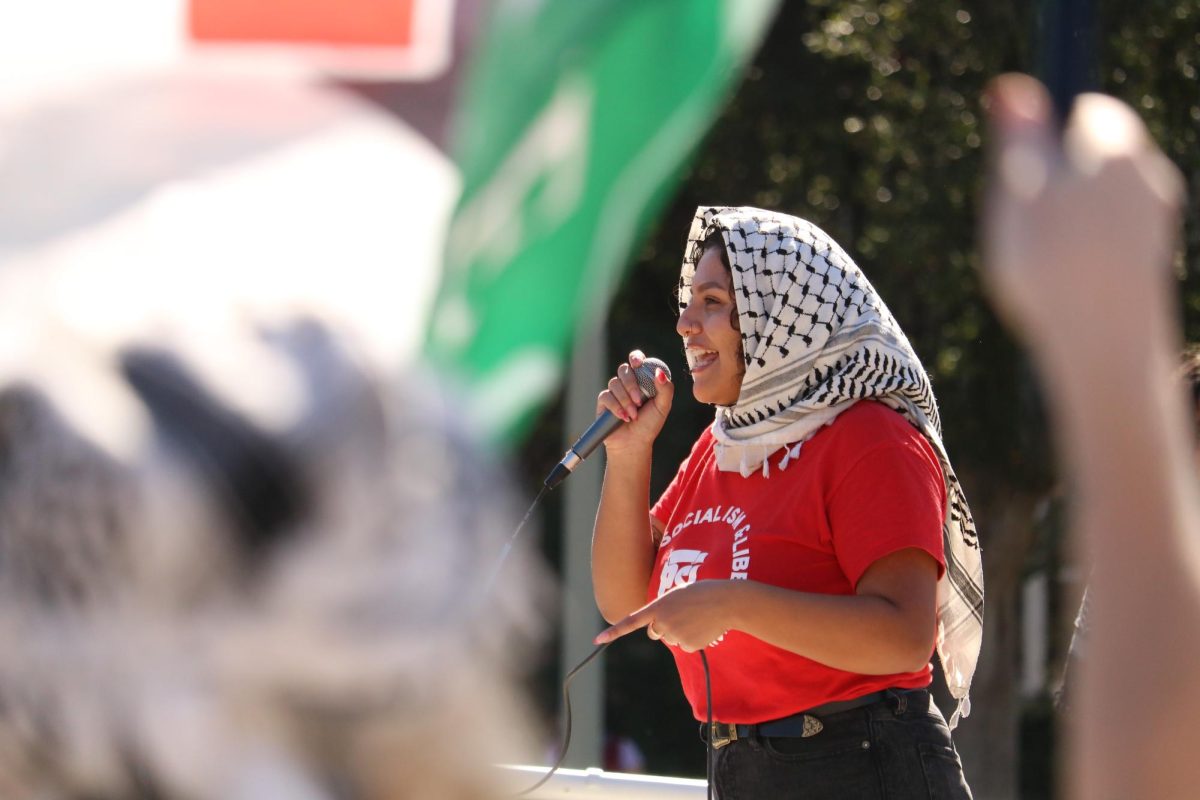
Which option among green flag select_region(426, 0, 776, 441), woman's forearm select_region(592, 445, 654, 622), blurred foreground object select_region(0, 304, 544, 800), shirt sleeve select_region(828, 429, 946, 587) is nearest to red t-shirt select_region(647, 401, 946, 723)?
shirt sleeve select_region(828, 429, 946, 587)

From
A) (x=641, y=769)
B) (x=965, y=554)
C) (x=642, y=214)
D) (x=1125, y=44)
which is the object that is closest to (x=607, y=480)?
(x=965, y=554)

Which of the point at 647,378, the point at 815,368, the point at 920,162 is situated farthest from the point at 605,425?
the point at 920,162

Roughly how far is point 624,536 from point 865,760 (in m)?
0.55

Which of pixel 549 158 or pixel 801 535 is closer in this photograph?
pixel 549 158

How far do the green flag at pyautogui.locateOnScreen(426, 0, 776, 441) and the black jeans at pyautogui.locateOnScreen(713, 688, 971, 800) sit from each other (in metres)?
1.22

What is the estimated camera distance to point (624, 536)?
2.48m

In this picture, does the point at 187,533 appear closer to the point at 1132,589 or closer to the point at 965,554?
the point at 1132,589

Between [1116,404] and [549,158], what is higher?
[549,158]

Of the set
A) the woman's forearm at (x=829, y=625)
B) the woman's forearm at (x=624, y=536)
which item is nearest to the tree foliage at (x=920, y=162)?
the woman's forearm at (x=624, y=536)

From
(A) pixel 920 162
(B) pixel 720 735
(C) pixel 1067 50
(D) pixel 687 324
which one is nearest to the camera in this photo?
(C) pixel 1067 50

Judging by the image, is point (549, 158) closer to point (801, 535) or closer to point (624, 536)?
point (801, 535)

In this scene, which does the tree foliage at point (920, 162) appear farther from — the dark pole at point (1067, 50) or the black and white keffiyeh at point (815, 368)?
the dark pole at point (1067, 50)

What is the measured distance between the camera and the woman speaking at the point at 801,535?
2.04m

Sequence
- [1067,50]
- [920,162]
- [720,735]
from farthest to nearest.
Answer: [920,162], [720,735], [1067,50]
